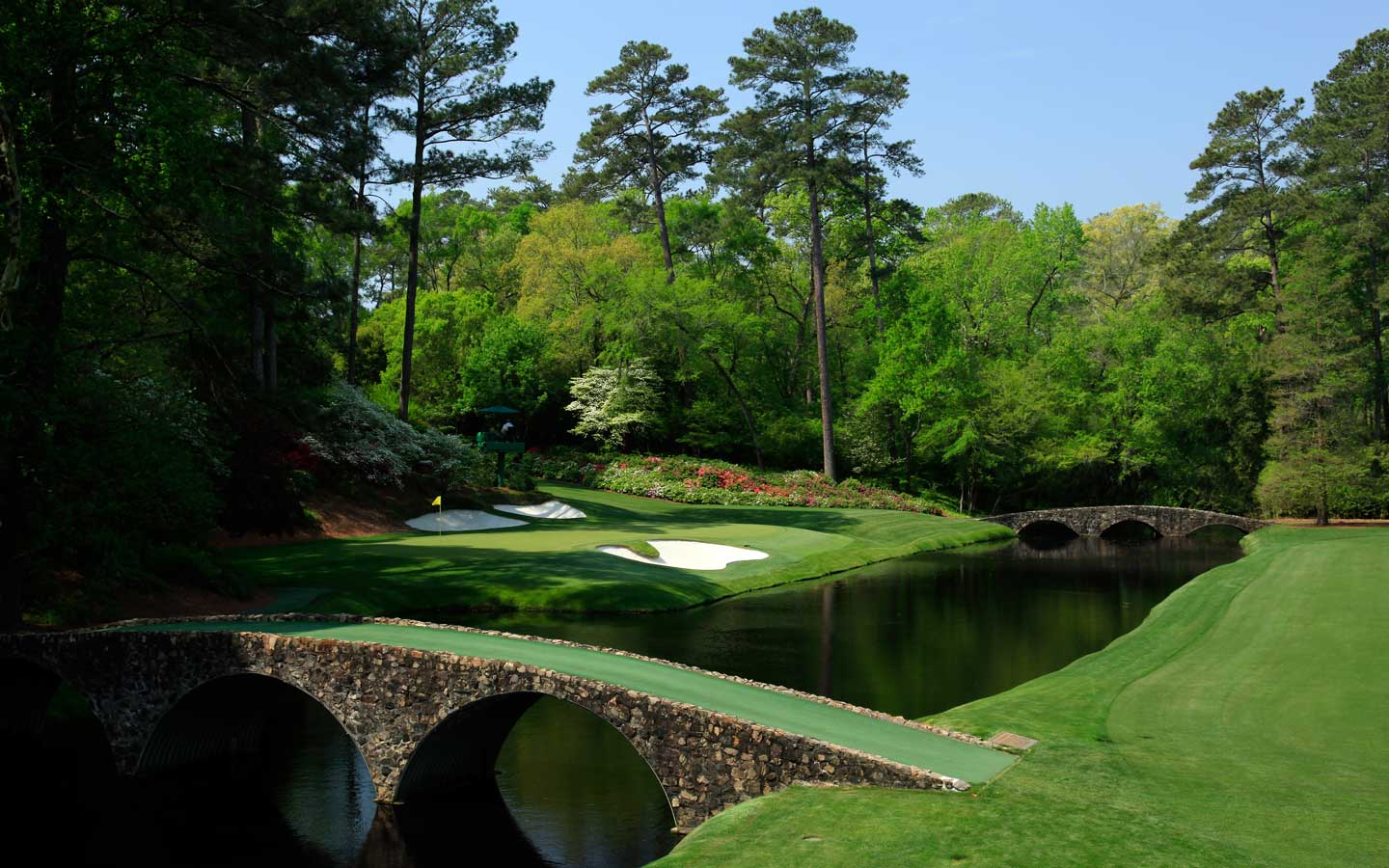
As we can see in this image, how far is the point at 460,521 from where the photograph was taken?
37406 millimetres

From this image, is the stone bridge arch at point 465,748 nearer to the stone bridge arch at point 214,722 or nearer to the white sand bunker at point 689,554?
the stone bridge arch at point 214,722

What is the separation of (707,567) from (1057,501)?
33738mm

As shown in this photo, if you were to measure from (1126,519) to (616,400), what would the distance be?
89.2 feet

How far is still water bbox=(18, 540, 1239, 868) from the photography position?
42.3 ft

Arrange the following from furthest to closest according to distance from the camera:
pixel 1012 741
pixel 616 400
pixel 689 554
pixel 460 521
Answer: pixel 616 400, pixel 460 521, pixel 689 554, pixel 1012 741

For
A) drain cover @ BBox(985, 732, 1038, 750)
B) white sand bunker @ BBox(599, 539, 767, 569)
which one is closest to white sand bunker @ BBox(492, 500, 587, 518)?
white sand bunker @ BBox(599, 539, 767, 569)

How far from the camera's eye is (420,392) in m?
56.6

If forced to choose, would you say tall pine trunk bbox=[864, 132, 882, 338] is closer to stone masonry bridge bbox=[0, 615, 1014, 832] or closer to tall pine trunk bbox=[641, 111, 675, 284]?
tall pine trunk bbox=[641, 111, 675, 284]

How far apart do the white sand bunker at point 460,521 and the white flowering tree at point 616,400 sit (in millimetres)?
16253

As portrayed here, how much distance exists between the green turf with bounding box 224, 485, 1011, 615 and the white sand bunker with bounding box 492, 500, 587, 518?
0.77m

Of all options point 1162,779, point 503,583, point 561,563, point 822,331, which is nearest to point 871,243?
point 822,331

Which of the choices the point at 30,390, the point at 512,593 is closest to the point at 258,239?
the point at 30,390

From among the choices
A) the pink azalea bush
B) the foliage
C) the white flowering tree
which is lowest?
the pink azalea bush

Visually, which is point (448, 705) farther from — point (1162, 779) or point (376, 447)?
point (376, 447)
